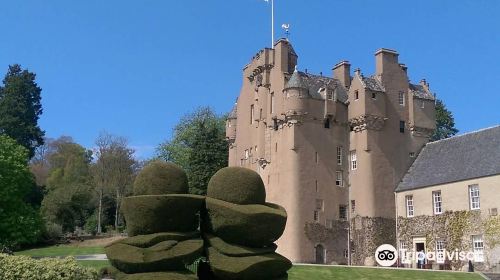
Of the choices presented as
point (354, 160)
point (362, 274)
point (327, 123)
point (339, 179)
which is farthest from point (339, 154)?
point (362, 274)

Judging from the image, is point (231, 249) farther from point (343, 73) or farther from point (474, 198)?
point (343, 73)

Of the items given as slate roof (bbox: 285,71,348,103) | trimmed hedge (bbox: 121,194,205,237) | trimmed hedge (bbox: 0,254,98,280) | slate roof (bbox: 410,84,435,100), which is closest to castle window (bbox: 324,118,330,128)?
slate roof (bbox: 285,71,348,103)

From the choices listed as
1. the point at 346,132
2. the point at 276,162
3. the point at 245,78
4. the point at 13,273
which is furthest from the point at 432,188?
the point at 13,273

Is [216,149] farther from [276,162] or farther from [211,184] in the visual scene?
[211,184]

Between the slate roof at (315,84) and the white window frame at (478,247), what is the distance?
16098 millimetres

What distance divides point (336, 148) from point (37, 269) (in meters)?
33.0

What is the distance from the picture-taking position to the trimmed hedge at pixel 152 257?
16266 mm

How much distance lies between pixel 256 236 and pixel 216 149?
4376 centimetres

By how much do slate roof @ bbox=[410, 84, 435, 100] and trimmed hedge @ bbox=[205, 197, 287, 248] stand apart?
34.6m

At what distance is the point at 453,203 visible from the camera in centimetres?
4003

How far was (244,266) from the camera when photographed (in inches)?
657

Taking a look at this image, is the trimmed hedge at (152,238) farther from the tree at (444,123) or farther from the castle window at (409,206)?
the tree at (444,123)

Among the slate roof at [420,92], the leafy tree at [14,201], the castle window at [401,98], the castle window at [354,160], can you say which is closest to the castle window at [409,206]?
the castle window at [354,160]

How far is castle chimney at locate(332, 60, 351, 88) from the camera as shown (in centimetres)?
5084
